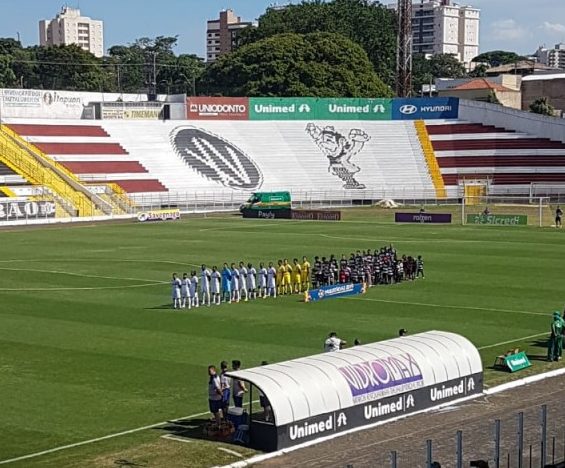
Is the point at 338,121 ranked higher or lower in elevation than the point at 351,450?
higher

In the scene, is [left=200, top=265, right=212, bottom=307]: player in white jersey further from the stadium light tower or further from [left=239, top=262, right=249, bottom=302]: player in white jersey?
the stadium light tower

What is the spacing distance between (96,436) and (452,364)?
793cm

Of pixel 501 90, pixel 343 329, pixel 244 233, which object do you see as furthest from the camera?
pixel 501 90

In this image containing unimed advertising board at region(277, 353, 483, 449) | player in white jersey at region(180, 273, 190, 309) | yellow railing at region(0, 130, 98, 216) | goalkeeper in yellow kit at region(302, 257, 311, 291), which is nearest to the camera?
unimed advertising board at region(277, 353, 483, 449)

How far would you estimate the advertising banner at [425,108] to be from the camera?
102 m

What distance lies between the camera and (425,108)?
102 m

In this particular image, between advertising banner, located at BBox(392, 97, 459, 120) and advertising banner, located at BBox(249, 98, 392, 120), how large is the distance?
3.15ft

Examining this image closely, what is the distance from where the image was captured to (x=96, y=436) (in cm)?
1959

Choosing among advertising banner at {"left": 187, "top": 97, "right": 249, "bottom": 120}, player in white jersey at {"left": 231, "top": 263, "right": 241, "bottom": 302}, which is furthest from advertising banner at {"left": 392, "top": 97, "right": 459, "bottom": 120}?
player in white jersey at {"left": 231, "top": 263, "right": 241, "bottom": 302}

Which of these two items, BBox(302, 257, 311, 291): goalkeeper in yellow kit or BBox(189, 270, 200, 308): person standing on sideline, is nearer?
BBox(189, 270, 200, 308): person standing on sideline

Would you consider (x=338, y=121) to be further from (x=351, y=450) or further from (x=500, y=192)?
(x=351, y=450)

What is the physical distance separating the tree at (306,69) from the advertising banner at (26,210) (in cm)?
4649

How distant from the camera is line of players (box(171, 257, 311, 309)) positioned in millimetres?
35031

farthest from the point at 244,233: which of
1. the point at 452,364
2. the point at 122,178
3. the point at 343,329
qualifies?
the point at 452,364
